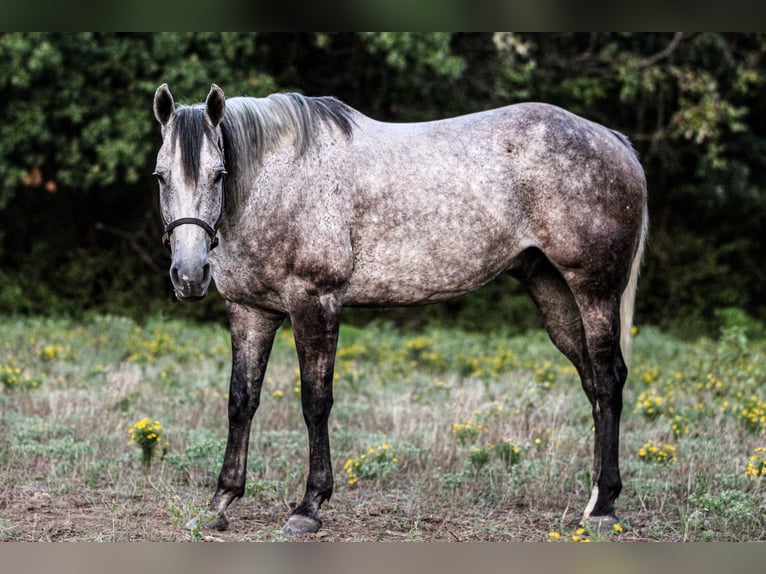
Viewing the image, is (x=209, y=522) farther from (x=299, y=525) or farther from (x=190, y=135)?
(x=190, y=135)

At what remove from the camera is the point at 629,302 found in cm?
584

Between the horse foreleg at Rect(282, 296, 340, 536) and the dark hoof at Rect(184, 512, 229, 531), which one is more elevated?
the horse foreleg at Rect(282, 296, 340, 536)

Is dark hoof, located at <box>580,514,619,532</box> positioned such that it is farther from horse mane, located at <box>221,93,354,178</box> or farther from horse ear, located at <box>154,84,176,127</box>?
horse ear, located at <box>154,84,176,127</box>

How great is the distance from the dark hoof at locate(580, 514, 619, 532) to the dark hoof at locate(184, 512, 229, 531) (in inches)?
81.5

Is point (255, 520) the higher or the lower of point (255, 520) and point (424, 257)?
the lower

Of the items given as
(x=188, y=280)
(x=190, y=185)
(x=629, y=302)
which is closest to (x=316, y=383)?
(x=188, y=280)

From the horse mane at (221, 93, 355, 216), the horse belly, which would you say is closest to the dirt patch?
the horse belly

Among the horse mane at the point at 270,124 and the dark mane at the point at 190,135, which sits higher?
the horse mane at the point at 270,124

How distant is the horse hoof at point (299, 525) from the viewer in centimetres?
501

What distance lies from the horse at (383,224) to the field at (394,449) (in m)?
0.47

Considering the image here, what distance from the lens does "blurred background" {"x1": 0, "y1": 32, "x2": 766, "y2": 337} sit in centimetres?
1366

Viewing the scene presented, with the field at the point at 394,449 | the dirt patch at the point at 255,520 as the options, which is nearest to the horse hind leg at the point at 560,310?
the field at the point at 394,449

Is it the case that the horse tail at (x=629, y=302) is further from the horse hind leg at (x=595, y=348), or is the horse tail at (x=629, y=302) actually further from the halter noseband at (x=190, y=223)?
the halter noseband at (x=190, y=223)

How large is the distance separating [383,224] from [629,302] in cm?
174
